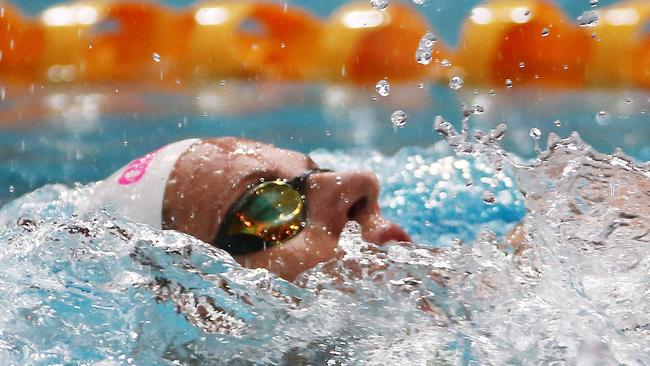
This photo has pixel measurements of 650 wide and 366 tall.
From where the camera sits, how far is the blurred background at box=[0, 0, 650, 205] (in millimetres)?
2861

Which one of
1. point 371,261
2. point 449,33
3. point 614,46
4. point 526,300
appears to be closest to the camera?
point 526,300

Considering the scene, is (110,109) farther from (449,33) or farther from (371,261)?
(371,261)

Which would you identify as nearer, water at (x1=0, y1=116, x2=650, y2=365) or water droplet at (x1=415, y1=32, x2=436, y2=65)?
water at (x1=0, y1=116, x2=650, y2=365)

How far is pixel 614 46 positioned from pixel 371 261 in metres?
Result: 2.42

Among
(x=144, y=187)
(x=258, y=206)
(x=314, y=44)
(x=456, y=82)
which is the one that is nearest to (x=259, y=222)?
(x=258, y=206)

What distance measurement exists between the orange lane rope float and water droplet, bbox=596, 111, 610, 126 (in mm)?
284

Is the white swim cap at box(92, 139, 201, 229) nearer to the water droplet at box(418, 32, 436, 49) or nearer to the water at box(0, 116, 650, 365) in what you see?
the water at box(0, 116, 650, 365)

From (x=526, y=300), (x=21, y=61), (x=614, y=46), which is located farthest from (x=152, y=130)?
(x=526, y=300)

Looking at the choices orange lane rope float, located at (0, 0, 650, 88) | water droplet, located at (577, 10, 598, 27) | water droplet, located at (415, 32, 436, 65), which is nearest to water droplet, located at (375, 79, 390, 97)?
orange lane rope float, located at (0, 0, 650, 88)

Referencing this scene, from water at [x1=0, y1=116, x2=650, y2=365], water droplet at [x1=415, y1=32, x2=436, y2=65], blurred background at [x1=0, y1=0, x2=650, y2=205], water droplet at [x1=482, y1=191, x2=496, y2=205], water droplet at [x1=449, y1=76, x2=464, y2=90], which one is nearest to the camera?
water at [x1=0, y1=116, x2=650, y2=365]

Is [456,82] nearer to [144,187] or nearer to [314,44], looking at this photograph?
[314,44]

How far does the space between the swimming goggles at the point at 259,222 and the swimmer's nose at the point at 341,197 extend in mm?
26

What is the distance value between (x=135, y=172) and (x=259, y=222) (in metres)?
0.19

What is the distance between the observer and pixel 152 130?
3.06 m
